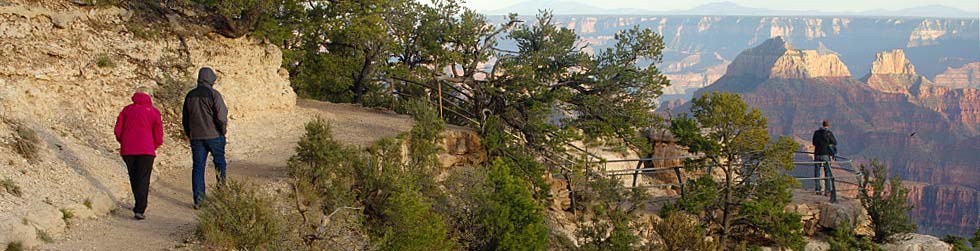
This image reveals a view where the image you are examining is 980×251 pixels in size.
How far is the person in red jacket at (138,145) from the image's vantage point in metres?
7.78

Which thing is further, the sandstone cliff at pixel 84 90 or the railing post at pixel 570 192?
the railing post at pixel 570 192

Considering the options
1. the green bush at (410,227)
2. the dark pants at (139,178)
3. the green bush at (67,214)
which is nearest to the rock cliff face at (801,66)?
the green bush at (410,227)

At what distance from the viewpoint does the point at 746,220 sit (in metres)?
13.3

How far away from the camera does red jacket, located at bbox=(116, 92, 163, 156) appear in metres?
7.77

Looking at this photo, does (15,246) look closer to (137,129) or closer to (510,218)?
(137,129)

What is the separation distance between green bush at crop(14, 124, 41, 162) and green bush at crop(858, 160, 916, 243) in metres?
13.5

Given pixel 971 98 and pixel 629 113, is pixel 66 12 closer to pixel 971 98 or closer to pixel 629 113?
pixel 629 113

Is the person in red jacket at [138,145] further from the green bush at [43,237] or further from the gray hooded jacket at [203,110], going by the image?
the green bush at [43,237]

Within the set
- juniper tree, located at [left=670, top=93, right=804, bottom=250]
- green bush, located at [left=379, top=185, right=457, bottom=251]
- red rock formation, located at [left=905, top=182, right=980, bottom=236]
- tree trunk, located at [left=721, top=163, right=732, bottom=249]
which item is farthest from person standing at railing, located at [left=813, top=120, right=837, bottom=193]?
red rock formation, located at [left=905, top=182, right=980, bottom=236]

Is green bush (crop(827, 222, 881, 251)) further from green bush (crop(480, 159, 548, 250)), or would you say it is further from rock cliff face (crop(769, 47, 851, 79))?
rock cliff face (crop(769, 47, 851, 79))

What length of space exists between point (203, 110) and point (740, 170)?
29.7 feet

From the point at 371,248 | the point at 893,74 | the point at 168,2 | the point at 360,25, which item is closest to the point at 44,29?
the point at 168,2

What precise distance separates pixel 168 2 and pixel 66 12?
104 inches

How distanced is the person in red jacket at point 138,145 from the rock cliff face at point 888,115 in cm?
8877
